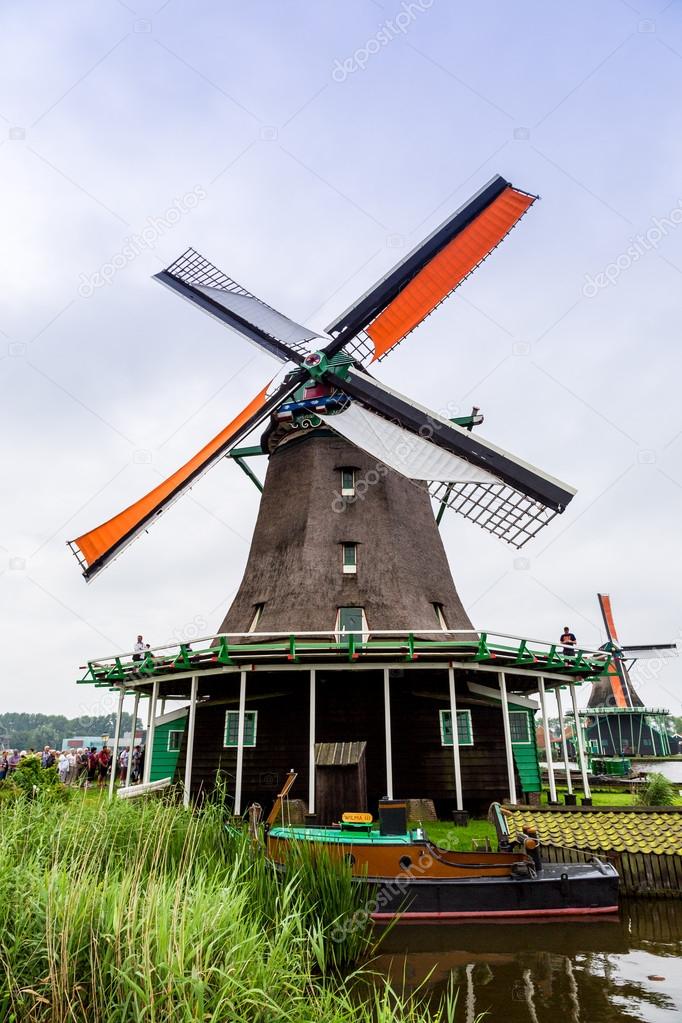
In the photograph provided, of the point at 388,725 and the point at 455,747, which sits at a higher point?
the point at 388,725

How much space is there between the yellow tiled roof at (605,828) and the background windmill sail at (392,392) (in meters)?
6.63

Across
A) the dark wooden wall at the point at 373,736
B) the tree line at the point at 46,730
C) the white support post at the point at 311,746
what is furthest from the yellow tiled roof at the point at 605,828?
the tree line at the point at 46,730

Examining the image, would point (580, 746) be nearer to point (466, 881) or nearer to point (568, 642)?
point (568, 642)

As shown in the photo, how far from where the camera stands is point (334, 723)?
15.9 m

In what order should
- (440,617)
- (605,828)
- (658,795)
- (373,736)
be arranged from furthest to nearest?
(440,617), (658,795), (373,736), (605,828)

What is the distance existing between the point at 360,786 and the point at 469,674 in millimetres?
Result: 5017

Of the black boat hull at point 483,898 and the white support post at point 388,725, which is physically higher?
the white support post at point 388,725

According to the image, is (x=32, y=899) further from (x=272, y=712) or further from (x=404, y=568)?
(x=404, y=568)

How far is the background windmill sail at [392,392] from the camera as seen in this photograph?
16.9 meters

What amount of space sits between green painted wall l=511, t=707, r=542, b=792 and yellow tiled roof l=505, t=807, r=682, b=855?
428 cm

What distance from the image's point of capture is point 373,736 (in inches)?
623

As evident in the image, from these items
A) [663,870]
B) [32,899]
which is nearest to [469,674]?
[663,870]

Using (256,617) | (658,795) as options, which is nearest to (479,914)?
(658,795)

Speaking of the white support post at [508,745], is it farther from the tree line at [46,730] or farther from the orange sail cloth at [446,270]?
the tree line at [46,730]
